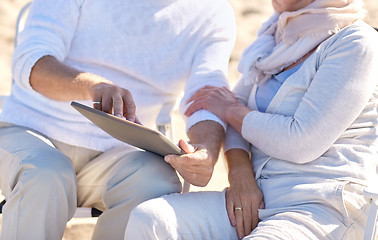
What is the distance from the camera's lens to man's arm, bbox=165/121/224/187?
8.07 ft

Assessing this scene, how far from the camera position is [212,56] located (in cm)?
302

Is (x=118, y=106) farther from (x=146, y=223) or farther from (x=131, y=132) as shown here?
(x=146, y=223)

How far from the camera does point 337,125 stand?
2.32 metres

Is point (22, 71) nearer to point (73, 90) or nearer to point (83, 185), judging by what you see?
point (73, 90)

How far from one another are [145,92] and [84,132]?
341 mm

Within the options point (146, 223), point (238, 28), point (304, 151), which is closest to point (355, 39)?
point (304, 151)

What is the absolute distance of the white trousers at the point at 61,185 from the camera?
239 centimetres

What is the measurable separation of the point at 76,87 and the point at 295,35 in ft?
2.97

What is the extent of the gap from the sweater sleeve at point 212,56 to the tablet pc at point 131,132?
17.2 inches

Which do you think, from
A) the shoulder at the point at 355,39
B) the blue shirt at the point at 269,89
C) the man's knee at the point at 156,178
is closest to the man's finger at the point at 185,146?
the man's knee at the point at 156,178

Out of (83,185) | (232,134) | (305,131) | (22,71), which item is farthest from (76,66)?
(305,131)

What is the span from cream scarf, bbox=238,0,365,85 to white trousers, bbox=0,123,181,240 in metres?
0.60

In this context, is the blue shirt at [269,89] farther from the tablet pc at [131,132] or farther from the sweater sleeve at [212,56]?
the tablet pc at [131,132]

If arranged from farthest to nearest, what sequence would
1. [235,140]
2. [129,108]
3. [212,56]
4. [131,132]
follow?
1. [212,56]
2. [235,140]
3. [129,108]
4. [131,132]
